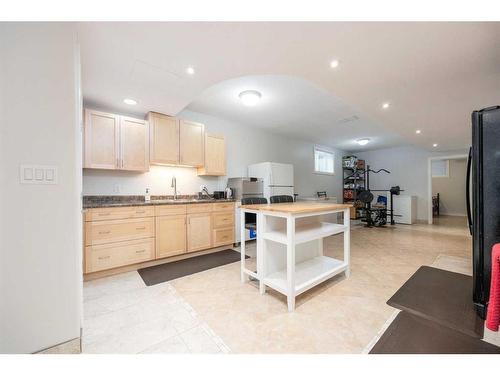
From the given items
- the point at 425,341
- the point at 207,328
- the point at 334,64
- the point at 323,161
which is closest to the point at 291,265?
the point at 207,328

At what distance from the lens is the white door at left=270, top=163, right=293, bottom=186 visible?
13.8ft

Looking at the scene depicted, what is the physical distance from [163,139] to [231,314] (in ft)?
8.86

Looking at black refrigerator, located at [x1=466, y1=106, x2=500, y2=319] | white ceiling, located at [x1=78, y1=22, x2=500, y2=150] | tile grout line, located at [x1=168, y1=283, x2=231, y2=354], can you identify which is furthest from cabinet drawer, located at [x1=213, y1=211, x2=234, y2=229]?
black refrigerator, located at [x1=466, y1=106, x2=500, y2=319]

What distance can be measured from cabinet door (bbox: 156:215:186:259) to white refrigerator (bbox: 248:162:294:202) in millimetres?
1847

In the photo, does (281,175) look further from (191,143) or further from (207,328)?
(207,328)

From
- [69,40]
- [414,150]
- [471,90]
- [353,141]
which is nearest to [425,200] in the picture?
[414,150]

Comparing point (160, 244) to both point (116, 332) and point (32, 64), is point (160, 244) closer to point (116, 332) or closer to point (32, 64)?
point (116, 332)

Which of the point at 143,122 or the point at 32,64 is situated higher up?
the point at 143,122

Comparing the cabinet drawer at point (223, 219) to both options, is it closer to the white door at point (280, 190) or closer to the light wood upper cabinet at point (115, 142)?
the white door at point (280, 190)

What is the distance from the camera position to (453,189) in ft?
26.3

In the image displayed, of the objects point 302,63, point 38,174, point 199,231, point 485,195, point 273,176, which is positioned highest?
point 302,63

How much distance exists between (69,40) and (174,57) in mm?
765

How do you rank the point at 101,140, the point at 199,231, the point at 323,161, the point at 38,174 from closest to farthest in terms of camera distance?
the point at 38,174, the point at 101,140, the point at 199,231, the point at 323,161

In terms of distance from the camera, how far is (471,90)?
2.51 m
